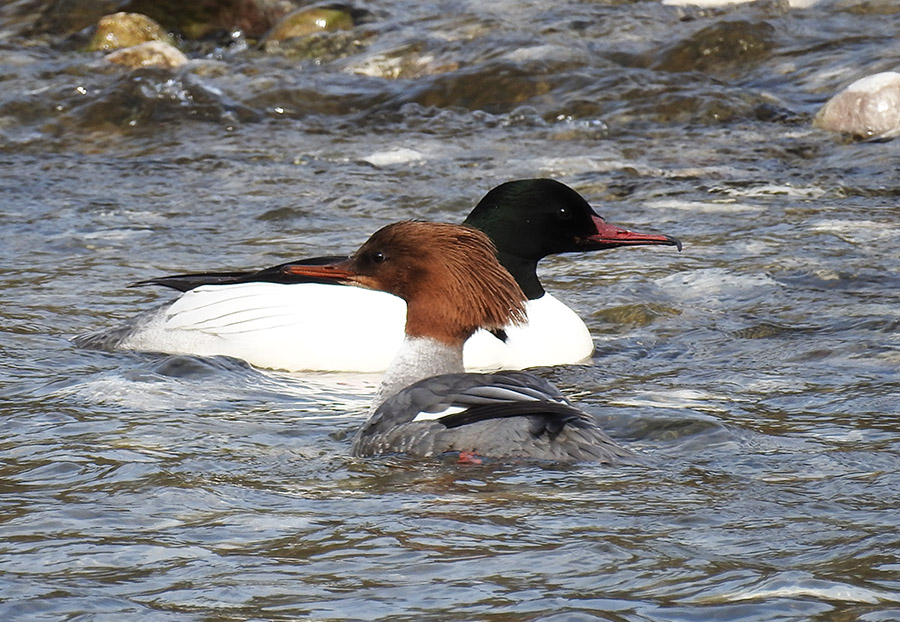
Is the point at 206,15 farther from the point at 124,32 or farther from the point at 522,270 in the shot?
the point at 522,270

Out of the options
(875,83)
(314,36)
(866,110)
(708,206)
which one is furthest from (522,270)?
(314,36)

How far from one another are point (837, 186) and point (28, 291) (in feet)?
15.3

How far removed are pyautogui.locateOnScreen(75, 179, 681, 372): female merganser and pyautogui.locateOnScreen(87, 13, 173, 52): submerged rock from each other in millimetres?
7872

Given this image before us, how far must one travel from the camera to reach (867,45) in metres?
11.4

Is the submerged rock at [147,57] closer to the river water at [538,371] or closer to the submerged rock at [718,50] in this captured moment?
the river water at [538,371]

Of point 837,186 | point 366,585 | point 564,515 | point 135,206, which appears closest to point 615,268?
point 837,186

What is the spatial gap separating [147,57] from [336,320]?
7.06 metres

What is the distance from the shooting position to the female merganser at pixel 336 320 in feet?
18.9

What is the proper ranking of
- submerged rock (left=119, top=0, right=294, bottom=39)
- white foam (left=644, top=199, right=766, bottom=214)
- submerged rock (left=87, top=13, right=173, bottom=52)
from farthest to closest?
submerged rock (left=119, top=0, right=294, bottom=39), submerged rock (left=87, top=13, right=173, bottom=52), white foam (left=644, top=199, right=766, bottom=214)

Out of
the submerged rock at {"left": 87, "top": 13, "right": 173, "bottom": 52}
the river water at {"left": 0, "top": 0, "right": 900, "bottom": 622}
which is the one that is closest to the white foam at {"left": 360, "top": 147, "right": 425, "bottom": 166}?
the river water at {"left": 0, "top": 0, "right": 900, "bottom": 622}

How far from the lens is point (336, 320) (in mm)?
5801

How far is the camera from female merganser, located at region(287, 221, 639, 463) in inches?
165

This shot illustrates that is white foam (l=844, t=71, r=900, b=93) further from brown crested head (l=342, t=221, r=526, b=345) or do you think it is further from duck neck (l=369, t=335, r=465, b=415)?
duck neck (l=369, t=335, r=465, b=415)

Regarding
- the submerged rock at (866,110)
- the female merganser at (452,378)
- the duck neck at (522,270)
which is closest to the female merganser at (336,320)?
the duck neck at (522,270)
